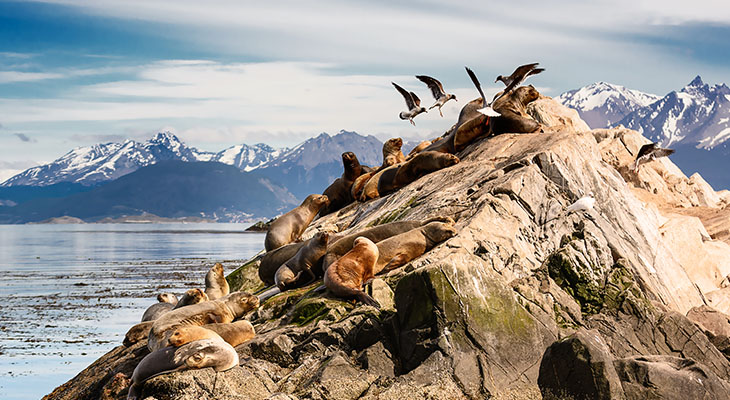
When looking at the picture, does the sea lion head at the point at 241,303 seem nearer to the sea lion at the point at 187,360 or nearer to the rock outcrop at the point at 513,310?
the rock outcrop at the point at 513,310

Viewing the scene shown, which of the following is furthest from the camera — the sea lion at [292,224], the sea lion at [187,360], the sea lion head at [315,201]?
the sea lion head at [315,201]

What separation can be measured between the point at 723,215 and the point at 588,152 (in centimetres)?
588

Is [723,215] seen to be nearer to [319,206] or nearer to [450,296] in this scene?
[319,206]

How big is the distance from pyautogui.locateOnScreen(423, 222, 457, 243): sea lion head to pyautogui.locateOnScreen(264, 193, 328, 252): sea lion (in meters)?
5.49

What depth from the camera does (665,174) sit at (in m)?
21.0

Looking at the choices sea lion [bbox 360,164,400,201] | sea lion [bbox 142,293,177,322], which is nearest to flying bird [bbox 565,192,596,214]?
sea lion [bbox 360,164,400,201]

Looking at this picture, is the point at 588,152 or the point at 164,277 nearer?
the point at 588,152

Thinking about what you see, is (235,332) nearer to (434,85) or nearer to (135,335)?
(135,335)

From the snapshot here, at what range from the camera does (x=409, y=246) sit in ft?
31.9

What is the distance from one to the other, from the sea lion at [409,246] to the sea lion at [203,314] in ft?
6.39

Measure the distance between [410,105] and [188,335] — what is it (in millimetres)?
10363

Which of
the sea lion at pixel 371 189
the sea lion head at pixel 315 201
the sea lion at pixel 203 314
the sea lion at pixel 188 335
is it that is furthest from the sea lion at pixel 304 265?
the sea lion head at pixel 315 201

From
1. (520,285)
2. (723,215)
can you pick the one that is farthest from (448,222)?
(723,215)

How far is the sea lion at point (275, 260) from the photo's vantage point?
12133mm
